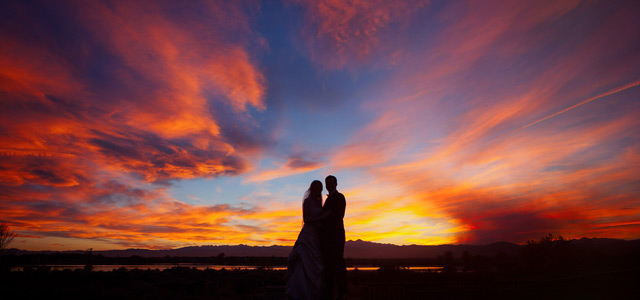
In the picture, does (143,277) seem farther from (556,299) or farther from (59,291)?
(556,299)

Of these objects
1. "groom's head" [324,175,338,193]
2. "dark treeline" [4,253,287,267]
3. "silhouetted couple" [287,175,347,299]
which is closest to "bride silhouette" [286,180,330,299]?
"silhouetted couple" [287,175,347,299]

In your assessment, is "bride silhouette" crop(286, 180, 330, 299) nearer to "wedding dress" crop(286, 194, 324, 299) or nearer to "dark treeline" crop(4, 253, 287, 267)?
"wedding dress" crop(286, 194, 324, 299)

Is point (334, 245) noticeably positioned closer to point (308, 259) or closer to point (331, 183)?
point (308, 259)

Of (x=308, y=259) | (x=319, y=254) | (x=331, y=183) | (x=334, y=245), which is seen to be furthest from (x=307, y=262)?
(x=331, y=183)

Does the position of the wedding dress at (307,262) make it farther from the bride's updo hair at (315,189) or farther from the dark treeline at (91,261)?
the dark treeline at (91,261)

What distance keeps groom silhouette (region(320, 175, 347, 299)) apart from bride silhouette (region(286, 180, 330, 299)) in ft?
0.35

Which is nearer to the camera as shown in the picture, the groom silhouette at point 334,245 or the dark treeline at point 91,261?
the groom silhouette at point 334,245

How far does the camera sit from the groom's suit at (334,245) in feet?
20.8

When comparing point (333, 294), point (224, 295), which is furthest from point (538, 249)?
point (333, 294)

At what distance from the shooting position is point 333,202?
659cm

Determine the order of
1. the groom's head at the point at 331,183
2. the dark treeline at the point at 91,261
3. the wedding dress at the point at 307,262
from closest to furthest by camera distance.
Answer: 1. the wedding dress at the point at 307,262
2. the groom's head at the point at 331,183
3. the dark treeline at the point at 91,261

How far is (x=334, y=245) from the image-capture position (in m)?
6.42

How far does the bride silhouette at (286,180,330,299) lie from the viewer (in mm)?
6289

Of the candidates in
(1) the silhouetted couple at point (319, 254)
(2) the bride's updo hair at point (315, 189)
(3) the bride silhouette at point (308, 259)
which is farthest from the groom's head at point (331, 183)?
(3) the bride silhouette at point (308, 259)
